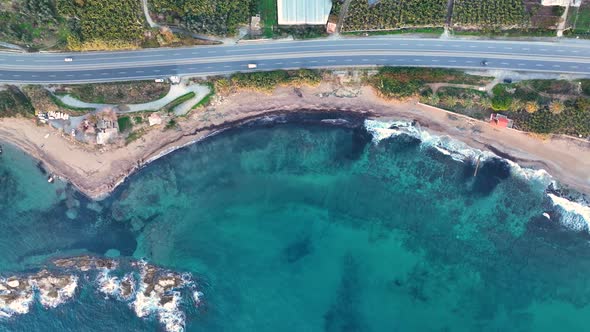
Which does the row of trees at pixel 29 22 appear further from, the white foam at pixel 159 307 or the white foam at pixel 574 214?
the white foam at pixel 574 214

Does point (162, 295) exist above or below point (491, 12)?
below

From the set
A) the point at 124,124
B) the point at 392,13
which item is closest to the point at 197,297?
the point at 124,124

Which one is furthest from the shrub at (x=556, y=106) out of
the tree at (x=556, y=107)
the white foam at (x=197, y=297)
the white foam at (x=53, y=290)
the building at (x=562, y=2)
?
the white foam at (x=53, y=290)

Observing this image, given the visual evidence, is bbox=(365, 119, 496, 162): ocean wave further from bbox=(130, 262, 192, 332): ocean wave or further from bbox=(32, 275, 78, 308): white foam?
bbox=(32, 275, 78, 308): white foam

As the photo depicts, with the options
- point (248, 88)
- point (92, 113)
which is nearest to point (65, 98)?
point (92, 113)

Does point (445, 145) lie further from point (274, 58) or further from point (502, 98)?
point (274, 58)

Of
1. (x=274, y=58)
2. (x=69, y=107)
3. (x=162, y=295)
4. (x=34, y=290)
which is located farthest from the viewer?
(x=34, y=290)

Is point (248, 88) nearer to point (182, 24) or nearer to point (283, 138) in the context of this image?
point (283, 138)
